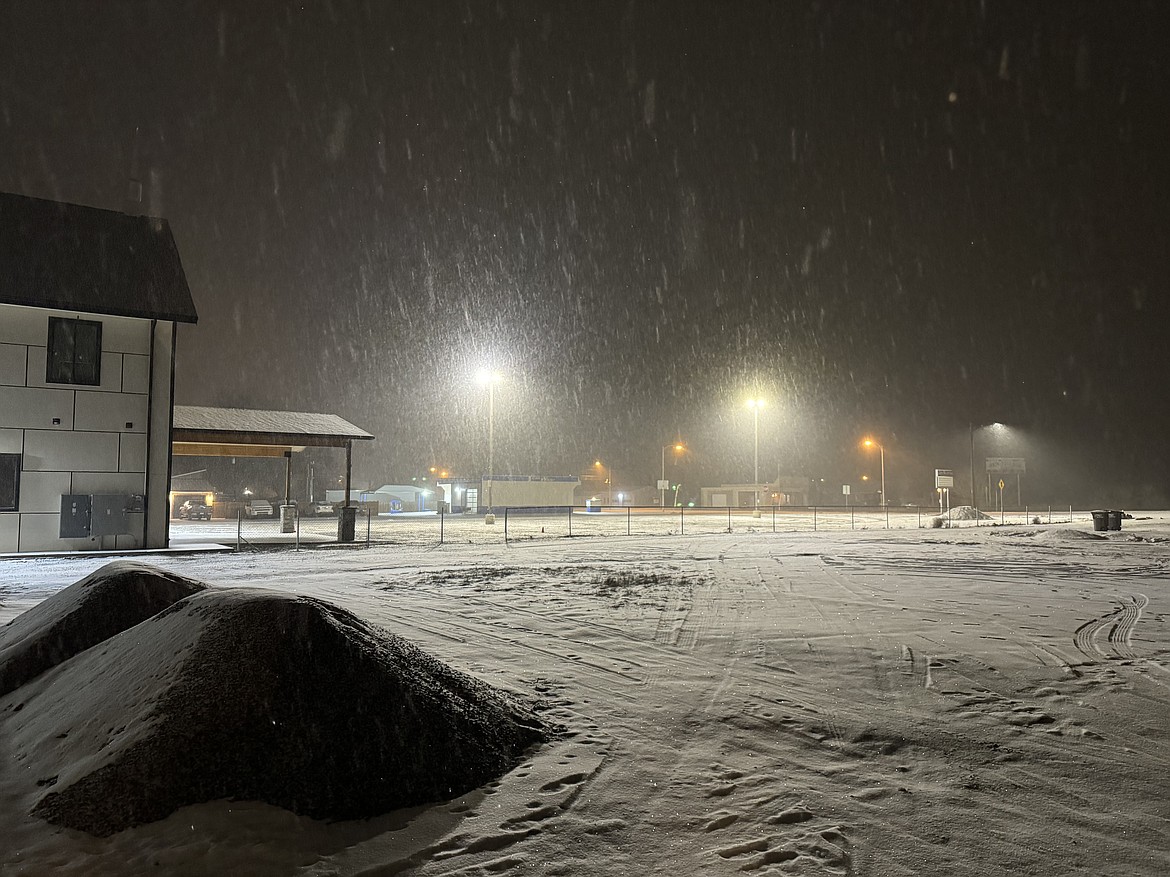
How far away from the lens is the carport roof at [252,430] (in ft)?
88.0

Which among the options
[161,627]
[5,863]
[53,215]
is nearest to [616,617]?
[161,627]

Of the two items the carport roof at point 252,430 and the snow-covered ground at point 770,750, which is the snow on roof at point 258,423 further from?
the snow-covered ground at point 770,750

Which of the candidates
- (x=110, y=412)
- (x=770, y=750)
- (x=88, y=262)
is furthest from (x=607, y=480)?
(x=770, y=750)

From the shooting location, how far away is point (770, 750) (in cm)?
515

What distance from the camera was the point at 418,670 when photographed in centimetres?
505

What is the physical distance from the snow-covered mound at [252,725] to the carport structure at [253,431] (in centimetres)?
2356

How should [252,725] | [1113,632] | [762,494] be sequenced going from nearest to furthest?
1. [252,725]
2. [1113,632]
3. [762,494]

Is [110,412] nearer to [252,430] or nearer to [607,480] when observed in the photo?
[252,430]

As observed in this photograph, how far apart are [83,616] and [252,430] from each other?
2282 cm

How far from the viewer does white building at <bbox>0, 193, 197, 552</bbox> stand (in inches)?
763

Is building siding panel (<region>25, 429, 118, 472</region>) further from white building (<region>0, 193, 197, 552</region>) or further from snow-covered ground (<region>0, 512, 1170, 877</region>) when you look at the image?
snow-covered ground (<region>0, 512, 1170, 877</region>)

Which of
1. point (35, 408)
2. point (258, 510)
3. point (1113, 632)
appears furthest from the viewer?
point (258, 510)

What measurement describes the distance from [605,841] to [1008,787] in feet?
8.34

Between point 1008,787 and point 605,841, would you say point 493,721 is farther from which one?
point 1008,787
